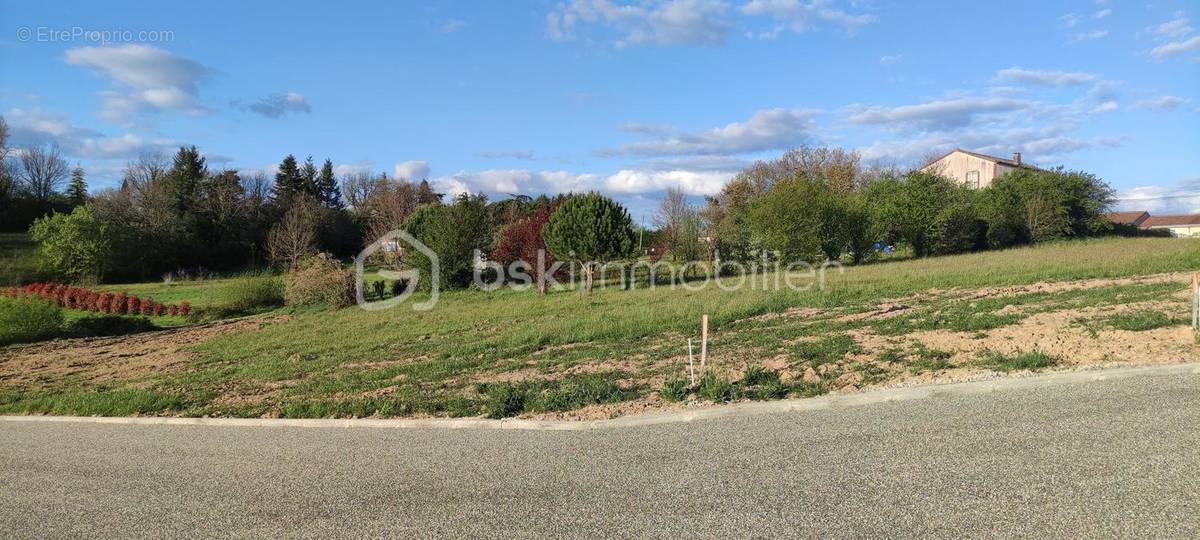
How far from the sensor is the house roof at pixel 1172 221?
94062mm

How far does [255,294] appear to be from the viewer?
113 feet

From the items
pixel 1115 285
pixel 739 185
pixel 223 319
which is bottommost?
pixel 223 319

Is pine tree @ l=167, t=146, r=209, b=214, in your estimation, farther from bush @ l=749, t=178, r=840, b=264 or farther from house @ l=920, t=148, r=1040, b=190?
house @ l=920, t=148, r=1040, b=190

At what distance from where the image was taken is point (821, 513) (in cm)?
421

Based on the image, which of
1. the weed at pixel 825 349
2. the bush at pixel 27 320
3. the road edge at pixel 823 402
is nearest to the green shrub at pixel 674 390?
the road edge at pixel 823 402

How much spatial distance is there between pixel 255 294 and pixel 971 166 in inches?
2520

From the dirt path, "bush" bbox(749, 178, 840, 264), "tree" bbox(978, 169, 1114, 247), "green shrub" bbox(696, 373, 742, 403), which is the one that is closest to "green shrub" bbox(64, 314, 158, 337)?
the dirt path

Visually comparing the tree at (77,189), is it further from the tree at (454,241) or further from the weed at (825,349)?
the weed at (825,349)

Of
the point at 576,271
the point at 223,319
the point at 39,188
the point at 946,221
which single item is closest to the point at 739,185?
the point at 946,221

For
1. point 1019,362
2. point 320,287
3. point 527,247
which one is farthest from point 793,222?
point 1019,362

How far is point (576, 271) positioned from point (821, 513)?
98.8 feet

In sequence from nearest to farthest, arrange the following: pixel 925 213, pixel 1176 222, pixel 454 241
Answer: pixel 454 241 → pixel 925 213 → pixel 1176 222

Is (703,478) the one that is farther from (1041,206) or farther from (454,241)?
(1041,206)

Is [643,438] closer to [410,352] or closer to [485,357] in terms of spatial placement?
[485,357]
